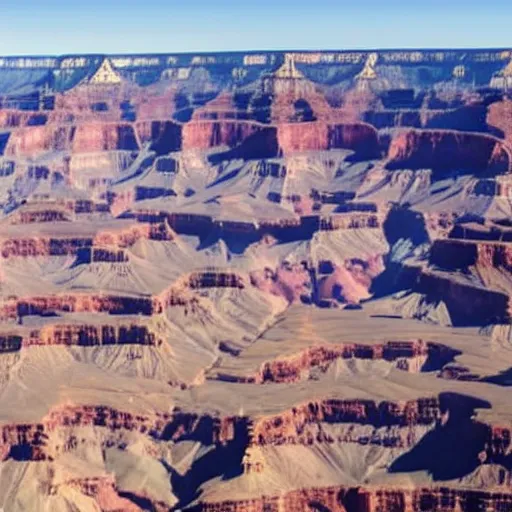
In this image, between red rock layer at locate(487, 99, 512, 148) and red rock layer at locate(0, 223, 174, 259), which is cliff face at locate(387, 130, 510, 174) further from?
red rock layer at locate(0, 223, 174, 259)

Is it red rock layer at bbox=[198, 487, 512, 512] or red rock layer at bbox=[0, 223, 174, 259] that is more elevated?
red rock layer at bbox=[0, 223, 174, 259]

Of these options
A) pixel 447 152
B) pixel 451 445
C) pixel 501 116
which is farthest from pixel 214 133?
pixel 451 445


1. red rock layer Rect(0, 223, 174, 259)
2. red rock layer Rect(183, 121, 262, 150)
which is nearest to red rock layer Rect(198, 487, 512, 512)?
red rock layer Rect(0, 223, 174, 259)

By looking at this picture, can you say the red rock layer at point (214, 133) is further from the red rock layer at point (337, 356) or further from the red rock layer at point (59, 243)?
the red rock layer at point (337, 356)

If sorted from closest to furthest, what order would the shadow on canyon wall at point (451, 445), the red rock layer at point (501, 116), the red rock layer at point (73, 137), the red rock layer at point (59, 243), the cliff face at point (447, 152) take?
1. the shadow on canyon wall at point (451, 445)
2. the red rock layer at point (59, 243)
3. the cliff face at point (447, 152)
4. the red rock layer at point (501, 116)
5. the red rock layer at point (73, 137)

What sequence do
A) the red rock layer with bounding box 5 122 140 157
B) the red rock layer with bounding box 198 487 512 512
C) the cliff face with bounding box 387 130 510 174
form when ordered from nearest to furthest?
the red rock layer with bounding box 198 487 512 512 < the cliff face with bounding box 387 130 510 174 < the red rock layer with bounding box 5 122 140 157

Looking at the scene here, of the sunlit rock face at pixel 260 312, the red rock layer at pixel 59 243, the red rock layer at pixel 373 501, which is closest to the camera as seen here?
the red rock layer at pixel 373 501

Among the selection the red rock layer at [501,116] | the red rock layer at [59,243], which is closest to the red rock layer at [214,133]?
the red rock layer at [501,116]

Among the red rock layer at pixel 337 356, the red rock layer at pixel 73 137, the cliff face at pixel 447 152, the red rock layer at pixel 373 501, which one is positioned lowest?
the red rock layer at pixel 373 501
